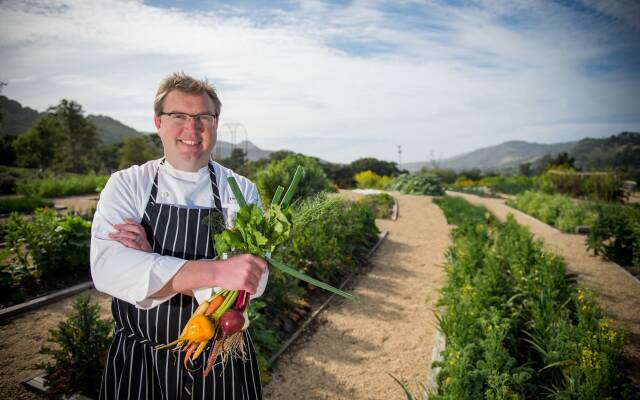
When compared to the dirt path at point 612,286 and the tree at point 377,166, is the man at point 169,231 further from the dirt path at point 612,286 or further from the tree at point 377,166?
the tree at point 377,166

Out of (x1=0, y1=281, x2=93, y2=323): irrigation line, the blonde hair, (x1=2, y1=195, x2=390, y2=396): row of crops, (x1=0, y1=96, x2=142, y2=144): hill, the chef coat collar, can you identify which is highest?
(x1=0, y1=96, x2=142, y2=144): hill

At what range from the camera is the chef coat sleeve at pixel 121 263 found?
125 centimetres

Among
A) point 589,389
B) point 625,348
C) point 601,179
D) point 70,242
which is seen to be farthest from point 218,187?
point 601,179

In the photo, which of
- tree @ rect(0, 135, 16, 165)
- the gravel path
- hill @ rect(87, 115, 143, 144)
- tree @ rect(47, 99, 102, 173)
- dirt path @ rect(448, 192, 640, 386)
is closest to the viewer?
the gravel path

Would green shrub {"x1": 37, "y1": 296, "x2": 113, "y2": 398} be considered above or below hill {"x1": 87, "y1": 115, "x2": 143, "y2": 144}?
below

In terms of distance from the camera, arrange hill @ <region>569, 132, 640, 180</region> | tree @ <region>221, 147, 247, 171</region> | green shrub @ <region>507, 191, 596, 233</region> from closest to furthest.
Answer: green shrub @ <region>507, 191, 596, 233</region>
tree @ <region>221, 147, 247, 171</region>
hill @ <region>569, 132, 640, 180</region>

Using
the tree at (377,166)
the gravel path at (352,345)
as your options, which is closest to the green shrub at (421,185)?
the tree at (377,166)

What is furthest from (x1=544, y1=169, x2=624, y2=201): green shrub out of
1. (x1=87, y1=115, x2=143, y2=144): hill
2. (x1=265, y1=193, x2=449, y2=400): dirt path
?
(x1=87, y1=115, x2=143, y2=144): hill

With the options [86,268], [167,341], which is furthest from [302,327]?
[86,268]

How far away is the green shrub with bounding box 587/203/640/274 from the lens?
7.36m

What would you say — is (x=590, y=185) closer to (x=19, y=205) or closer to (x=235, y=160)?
(x=235, y=160)

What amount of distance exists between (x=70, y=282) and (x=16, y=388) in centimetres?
295

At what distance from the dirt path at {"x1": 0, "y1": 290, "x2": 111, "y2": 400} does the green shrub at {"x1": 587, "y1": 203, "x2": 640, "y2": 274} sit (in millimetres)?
10115

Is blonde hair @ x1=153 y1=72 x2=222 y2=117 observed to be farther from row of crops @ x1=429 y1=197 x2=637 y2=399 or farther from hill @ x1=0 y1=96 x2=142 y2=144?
hill @ x1=0 y1=96 x2=142 y2=144
